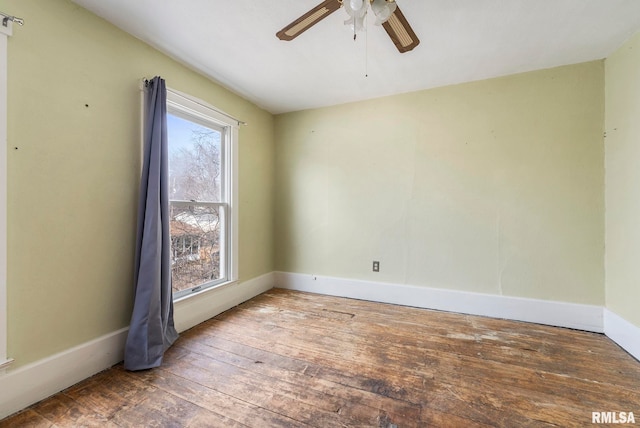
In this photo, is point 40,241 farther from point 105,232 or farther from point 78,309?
point 78,309

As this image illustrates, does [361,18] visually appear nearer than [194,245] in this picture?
Yes

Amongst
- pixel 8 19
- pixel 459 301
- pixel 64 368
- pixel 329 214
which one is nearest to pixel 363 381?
pixel 459 301

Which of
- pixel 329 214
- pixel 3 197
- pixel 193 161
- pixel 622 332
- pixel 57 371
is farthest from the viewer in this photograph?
pixel 329 214

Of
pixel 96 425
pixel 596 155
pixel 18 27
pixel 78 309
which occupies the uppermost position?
pixel 18 27

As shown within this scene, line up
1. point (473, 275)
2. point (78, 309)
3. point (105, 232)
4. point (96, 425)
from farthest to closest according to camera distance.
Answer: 1. point (473, 275)
2. point (105, 232)
3. point (78, 309)
4. point (96, 425)

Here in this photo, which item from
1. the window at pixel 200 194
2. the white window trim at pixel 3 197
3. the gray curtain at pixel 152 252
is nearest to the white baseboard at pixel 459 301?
the window at pixel 200 194

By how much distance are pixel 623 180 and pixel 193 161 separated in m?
3.65

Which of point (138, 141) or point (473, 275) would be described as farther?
point (473, 275)

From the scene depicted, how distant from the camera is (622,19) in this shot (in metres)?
1.77

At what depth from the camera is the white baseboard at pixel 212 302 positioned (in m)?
2.33

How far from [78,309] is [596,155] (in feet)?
13.7

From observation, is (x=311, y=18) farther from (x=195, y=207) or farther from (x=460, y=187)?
(x=460, y=187)

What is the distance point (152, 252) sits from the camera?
1.88m

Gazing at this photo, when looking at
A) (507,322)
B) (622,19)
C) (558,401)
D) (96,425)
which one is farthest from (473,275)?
(96,425)
